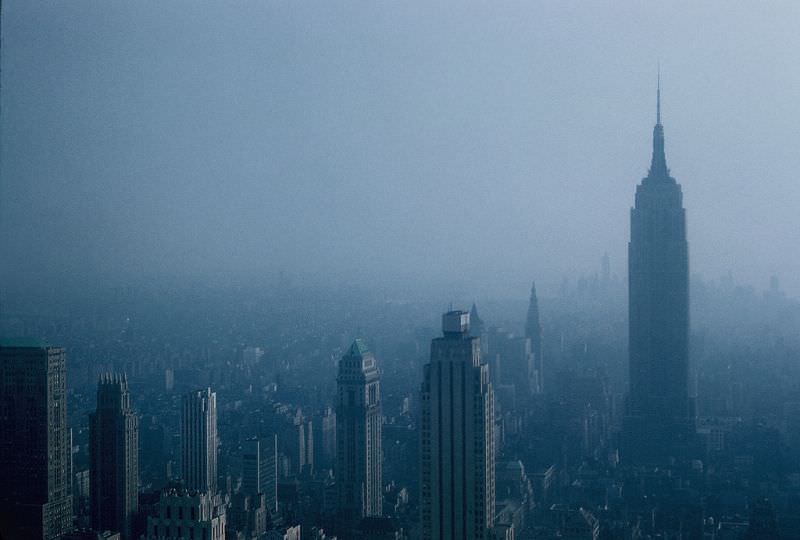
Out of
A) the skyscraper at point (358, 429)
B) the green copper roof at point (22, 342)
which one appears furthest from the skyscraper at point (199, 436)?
the green copper roof at point (22, 342)

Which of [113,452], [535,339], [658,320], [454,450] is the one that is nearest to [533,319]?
[535,339]

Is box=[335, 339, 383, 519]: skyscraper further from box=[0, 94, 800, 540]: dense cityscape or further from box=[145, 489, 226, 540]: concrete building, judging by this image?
box=[145, 489, 226, 540]: concrete building

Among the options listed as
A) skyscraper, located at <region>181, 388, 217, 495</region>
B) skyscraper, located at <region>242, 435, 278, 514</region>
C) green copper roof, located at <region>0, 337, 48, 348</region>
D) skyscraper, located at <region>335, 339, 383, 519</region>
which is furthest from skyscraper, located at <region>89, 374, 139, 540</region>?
skyscraper, located at <region>335, 339, 383, 519</region>

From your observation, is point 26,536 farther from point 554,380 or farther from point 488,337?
point 554,380

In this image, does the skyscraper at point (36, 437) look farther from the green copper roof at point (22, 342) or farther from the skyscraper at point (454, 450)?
the skyscraper at point (454, 450)

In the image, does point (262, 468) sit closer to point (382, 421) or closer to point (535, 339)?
point (382, 421)

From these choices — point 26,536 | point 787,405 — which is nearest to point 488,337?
point 787,405

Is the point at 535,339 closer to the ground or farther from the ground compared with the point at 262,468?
farther from the ground
